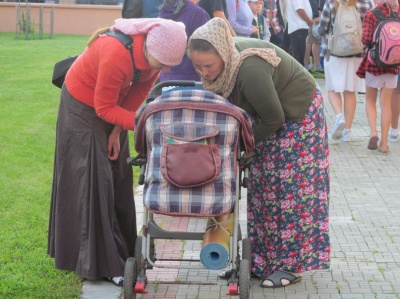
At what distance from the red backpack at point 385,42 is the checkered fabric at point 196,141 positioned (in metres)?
4.93

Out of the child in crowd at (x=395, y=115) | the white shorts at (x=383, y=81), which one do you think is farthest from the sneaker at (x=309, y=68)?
the white shorts at (x=383, y=81)

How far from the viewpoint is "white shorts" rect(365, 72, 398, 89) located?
9844mm

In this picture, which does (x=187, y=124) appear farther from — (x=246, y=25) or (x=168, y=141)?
(x=246, y=25)

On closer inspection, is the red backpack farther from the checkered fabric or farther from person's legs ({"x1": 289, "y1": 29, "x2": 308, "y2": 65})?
person's legs ({"x1": 289, "y1": 29, "x2": 308, "y2": 65})

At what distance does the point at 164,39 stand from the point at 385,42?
4.91 metres

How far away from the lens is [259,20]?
1480cm

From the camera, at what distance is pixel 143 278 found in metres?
4.94

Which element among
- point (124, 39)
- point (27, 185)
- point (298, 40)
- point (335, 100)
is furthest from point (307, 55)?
point (124, 39)

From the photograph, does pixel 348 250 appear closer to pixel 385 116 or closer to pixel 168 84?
pixel 168 84

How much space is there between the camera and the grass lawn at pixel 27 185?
549cm

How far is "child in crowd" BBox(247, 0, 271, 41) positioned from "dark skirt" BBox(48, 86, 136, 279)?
6.99 m

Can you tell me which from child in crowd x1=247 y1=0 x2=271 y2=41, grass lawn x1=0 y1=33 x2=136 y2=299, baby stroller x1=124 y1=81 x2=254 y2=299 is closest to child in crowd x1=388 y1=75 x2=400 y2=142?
child in crowd x1=247 y1=0 x2=271 y2=41

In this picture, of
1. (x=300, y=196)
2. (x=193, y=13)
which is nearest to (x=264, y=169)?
(x=300, y=196)

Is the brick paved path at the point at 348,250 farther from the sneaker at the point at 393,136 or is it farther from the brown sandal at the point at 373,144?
the sneaker at the point at 393,136
